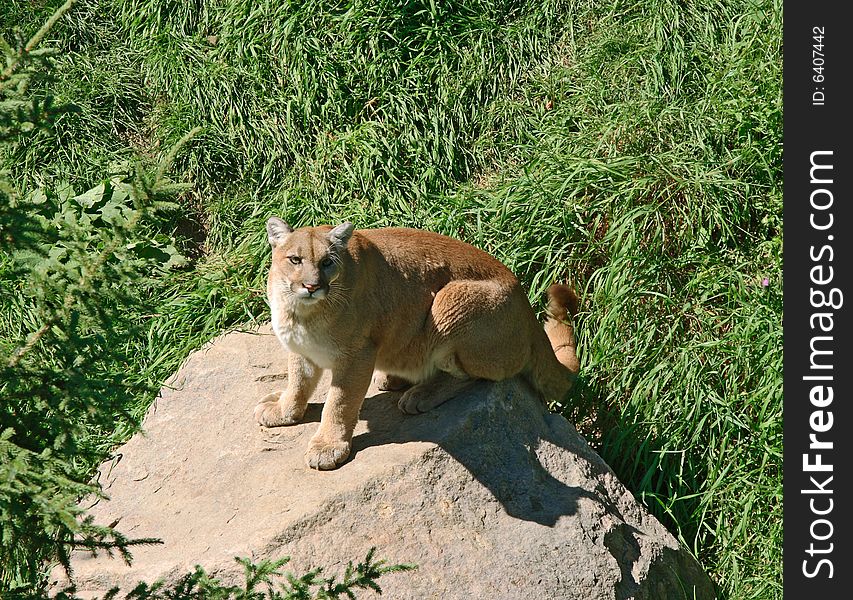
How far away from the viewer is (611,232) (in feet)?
22.1

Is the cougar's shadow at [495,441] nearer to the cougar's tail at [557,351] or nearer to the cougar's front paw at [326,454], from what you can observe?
the cougar's front paw at [326,454]

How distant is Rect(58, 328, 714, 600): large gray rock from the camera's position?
4566mm

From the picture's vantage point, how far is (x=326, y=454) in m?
4.95

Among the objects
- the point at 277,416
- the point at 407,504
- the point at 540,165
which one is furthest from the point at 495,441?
the point at 540,165

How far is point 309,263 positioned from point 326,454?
0.98 meters

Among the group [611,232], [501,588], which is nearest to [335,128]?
[611,232]

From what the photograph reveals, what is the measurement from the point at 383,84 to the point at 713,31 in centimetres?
266

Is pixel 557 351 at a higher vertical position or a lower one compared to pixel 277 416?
lower

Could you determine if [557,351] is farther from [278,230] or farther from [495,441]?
[278,230]

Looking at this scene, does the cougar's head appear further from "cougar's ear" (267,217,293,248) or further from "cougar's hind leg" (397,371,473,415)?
"cougar's hind leg" (397,371,473,415)

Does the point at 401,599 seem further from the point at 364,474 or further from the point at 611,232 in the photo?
the point at 611,232

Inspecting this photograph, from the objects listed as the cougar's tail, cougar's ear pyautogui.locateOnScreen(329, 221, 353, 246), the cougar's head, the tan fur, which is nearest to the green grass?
the cougar's tail

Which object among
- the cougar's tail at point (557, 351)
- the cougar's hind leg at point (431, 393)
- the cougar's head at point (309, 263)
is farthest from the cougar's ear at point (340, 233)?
the cougar's tail at point (557, 351)

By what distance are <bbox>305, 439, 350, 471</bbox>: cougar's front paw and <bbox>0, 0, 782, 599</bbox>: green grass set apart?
6.86 ft
